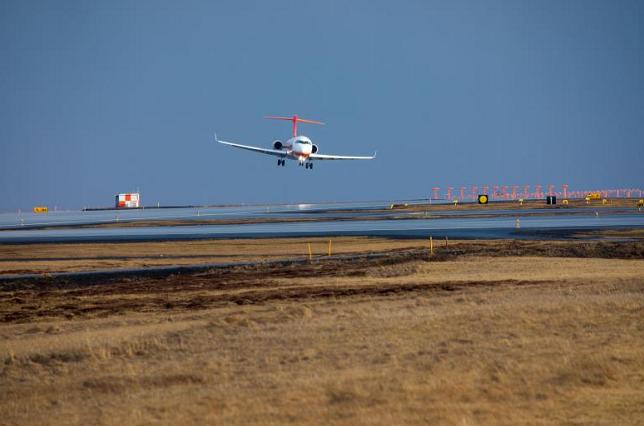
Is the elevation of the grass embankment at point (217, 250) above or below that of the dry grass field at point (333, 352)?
above

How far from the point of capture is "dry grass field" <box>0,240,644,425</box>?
14859mm

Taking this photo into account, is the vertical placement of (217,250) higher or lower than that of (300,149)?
lower

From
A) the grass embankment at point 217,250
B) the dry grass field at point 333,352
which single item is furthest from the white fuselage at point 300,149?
A: the dry grass field at point 333,352

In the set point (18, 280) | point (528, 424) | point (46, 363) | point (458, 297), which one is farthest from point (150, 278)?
point (528, 424)

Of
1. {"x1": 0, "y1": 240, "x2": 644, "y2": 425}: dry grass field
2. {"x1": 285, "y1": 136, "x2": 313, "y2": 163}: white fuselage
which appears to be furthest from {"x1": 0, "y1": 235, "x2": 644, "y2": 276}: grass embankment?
{"x1": 285, "y1": 136, "x2": 313, "y2": 163}: white fuselage

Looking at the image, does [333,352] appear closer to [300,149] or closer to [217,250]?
[217,250]

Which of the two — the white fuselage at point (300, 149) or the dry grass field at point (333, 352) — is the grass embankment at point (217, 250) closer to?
the dry grass field at point (333, 352)

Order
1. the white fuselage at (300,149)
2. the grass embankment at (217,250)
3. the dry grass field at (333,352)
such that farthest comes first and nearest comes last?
the white fuselage at (300,149) → the grass embankment at (217,250) → the dry grass field at (333,352)

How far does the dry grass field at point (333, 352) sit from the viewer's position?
14859mm

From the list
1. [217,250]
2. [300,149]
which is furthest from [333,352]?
[300,149]

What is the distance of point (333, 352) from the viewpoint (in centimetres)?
1964

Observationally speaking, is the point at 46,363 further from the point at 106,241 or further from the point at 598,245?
the point at 106,241

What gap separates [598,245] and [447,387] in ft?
121

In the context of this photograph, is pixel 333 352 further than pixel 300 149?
No
